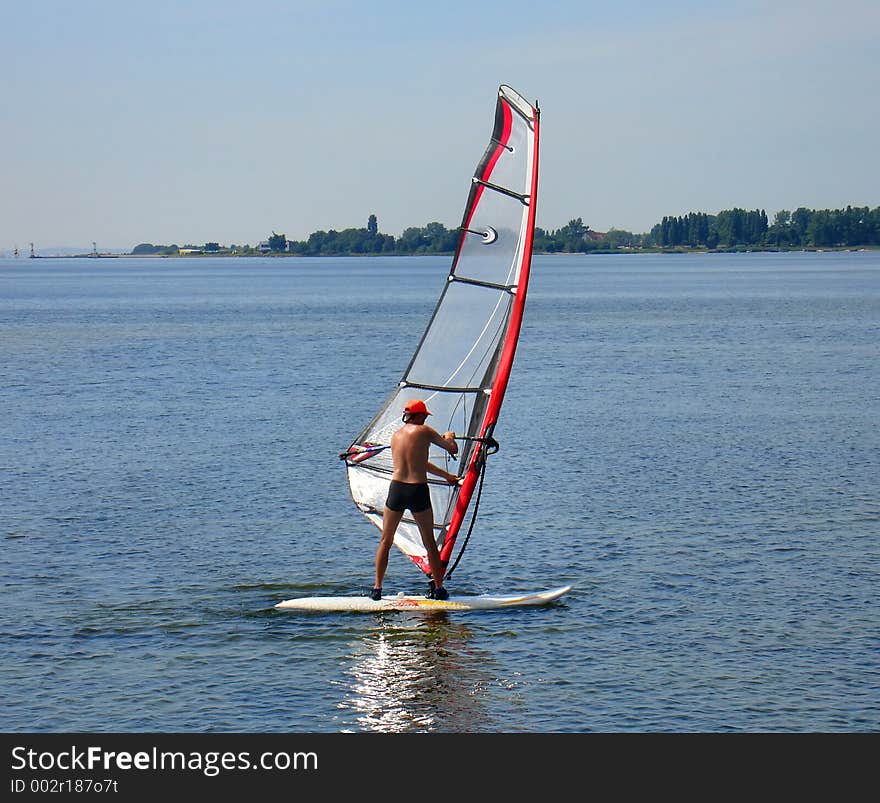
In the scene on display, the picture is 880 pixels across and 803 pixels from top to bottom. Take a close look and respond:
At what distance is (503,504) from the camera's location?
85.5 feet

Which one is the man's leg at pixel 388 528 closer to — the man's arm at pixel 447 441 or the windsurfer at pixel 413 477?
the windsurfer at pixel 413 477

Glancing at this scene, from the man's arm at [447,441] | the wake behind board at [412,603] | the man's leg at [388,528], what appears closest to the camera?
the man's arm at [447,441]

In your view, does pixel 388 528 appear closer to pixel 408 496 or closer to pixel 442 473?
pixel 408 496

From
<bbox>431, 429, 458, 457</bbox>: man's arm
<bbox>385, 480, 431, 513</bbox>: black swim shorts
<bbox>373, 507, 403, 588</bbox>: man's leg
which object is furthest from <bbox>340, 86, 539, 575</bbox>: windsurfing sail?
<bbox>373, 507, 403, 588</bbox>: man's leg

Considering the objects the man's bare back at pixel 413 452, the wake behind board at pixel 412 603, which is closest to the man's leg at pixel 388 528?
the man's bare back at pixel 413 452

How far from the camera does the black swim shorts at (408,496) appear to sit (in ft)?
55.8

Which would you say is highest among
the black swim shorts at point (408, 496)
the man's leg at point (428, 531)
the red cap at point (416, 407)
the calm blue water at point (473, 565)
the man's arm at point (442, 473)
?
the red cap at point (416, 407)

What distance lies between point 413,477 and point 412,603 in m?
1.99

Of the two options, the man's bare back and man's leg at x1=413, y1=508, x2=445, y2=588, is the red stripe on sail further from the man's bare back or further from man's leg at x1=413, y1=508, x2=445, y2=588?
the man's bare back

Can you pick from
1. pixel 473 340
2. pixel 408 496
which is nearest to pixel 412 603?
pixel 408 496

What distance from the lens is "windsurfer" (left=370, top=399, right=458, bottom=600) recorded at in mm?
16750

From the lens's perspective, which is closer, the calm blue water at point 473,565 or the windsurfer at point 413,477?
the calm blue water at point 473,565

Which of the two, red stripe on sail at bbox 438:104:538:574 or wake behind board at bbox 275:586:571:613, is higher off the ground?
red stripe on sail at bbox 438:104:538:574
